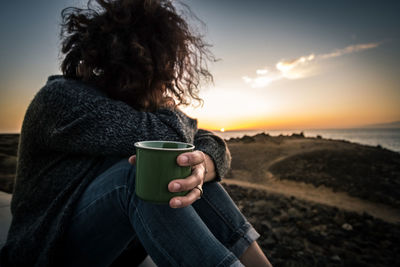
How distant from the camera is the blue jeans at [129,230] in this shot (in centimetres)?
81

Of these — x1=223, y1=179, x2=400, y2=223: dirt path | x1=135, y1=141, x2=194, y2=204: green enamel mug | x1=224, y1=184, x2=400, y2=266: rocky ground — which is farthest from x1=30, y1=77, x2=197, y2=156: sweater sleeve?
x1=223, y1=179, x2=400, y2=223: dirt path

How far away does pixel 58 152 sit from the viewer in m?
1.09

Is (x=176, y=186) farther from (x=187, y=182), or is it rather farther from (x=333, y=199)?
(x=333, y=199)

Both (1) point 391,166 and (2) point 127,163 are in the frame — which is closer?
(2) point 127,163

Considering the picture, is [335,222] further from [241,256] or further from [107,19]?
[107,19]

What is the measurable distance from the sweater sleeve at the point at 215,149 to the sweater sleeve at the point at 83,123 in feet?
1.25

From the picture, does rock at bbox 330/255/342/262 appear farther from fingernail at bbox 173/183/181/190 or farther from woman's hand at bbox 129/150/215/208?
fingernail at bbox 173/183/181/190

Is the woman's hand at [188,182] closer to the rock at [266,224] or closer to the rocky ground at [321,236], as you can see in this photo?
the rocky ground at [321,236]

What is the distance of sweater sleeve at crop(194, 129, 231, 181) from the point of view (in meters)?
1.29

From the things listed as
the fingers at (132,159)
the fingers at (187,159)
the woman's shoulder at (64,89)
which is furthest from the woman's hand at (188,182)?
the woman's shoulder at (64,89)

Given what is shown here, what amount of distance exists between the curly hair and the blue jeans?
2.04 feet

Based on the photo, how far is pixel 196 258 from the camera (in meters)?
0.79

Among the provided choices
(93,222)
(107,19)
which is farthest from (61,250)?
(107,19)

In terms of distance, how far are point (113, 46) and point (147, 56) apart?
0.67ft
